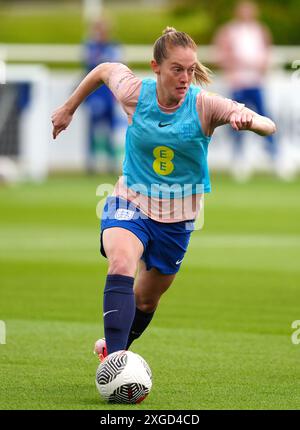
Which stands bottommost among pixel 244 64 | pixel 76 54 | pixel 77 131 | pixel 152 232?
pixel 152 232

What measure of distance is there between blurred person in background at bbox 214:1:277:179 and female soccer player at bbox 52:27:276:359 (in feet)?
53.0

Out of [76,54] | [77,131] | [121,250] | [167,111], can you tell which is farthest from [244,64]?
[121,250]

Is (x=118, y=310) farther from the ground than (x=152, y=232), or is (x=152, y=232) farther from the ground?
(x=152, y=232)

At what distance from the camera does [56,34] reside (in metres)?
46.0

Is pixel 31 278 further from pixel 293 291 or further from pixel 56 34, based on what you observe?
pixel 56 34

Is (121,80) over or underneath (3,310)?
over

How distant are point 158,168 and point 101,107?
1766 centimetres

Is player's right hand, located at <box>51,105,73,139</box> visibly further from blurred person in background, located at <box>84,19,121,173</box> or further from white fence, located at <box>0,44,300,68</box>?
white fence, located at <box>0,44,300,68</box>

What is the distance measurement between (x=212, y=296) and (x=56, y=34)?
35971 millimetres

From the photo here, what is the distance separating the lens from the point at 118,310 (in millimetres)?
7000

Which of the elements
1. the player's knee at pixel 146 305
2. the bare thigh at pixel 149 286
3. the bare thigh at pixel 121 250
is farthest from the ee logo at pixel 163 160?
the player's knee at pixel 146 305

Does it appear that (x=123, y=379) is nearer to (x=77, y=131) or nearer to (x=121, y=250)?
(x=121, y=250)

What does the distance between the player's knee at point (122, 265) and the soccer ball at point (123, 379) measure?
0.46 m
